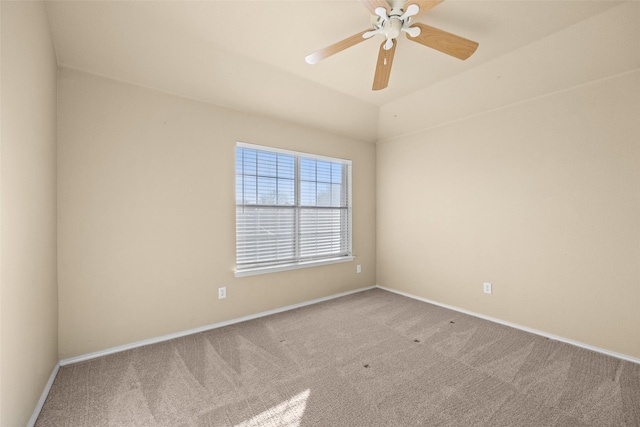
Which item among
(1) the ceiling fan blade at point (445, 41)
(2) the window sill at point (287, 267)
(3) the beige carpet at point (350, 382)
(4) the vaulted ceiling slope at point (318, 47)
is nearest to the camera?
(3) the beige carpet at point (350, 382)

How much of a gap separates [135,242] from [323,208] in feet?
7.47

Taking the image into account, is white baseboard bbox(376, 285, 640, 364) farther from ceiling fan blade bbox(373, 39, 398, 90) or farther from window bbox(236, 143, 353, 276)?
ceiling fan blade bbox(373, 39, 398, 90)

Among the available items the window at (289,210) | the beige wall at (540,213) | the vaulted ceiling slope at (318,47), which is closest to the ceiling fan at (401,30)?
the vaulted ceiling slope at (318,47)

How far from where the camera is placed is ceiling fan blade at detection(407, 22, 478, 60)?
1806 millimetres

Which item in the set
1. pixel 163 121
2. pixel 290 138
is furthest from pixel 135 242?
pixel 290 138

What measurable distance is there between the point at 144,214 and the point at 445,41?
287 cm

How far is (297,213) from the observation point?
3.67 metres

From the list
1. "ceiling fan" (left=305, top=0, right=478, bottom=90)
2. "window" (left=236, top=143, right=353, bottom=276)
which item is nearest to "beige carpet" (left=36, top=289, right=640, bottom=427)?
"window" (left=236, top=143, right=353, bottom=276)

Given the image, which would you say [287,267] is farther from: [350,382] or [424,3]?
[424,3]

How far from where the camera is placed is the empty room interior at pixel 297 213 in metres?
1.72

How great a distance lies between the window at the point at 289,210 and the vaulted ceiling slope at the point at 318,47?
69 cm

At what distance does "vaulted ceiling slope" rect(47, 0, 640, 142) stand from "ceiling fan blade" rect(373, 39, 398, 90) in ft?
0.99

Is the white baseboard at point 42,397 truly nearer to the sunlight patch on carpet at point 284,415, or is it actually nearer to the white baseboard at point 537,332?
the sunlight patch on carpet at point 284,415

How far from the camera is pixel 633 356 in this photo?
7.54 ft
